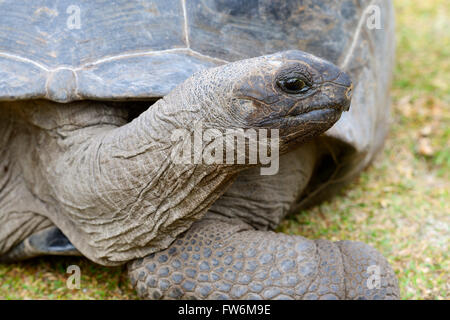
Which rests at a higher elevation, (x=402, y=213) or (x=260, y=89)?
(x=260, y=89)

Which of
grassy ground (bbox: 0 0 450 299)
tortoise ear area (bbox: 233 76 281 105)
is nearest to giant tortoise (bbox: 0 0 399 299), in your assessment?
tortoise ear area (bbox: 233 76 281 105)

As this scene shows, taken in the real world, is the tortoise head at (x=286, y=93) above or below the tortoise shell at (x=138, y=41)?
below

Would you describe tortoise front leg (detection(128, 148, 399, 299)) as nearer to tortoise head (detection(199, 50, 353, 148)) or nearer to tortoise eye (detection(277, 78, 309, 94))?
tortoise head (detection(199, 50, 353, 148))

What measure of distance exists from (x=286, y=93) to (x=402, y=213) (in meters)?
1.52

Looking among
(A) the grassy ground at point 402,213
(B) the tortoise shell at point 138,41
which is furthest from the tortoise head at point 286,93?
(A) the grassy ground at point 402,213

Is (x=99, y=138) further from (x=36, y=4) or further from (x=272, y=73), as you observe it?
(x=272, y=73)

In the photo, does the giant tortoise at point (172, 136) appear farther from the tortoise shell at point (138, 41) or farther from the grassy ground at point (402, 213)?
the grassy ground at point (402, 213)

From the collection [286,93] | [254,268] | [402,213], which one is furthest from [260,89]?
[402,213]

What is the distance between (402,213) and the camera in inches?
117

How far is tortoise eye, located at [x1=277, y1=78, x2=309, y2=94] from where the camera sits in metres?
1.70

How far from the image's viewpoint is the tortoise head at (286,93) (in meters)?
1.70

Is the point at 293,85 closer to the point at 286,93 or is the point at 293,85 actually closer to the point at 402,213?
the point at 286,93

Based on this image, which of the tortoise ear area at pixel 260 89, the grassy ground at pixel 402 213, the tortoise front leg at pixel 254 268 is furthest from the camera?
the grassy ground at pixel 402 213
